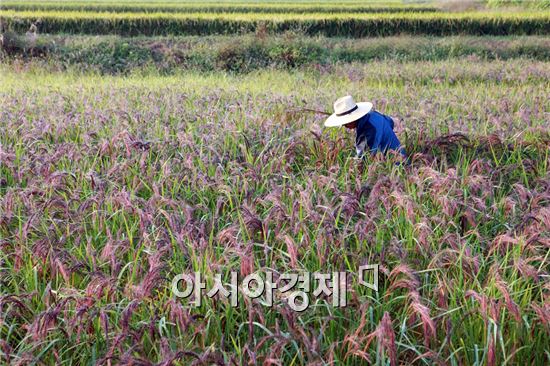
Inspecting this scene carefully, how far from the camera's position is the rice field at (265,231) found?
7.12 feet

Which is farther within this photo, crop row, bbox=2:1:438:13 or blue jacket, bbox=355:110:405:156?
crop row, bbox=2:1:438:13

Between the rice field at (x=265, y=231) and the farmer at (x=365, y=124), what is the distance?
6.5 inches

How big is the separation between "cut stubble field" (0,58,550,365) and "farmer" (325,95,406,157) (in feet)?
0.61

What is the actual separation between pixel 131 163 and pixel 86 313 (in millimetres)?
1741

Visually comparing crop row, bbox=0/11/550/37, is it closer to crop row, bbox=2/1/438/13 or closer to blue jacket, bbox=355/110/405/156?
crop row, bbox=2/1/438/13

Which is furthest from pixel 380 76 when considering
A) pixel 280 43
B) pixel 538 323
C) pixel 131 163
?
A: pixel 538 323

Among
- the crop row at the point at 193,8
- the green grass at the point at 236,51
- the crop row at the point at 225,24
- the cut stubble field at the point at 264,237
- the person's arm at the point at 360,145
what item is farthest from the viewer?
the crop row at the point at 193,8

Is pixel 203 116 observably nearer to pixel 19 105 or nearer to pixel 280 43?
pixel 19 105

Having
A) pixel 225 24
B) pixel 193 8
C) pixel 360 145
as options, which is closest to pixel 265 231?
pixel 360 145

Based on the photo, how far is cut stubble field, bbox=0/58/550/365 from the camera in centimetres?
216

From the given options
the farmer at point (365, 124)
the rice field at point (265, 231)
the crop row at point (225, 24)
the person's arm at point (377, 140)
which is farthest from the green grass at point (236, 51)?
the person's arm at point (377, 140)

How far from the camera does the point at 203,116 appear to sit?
5.28 m


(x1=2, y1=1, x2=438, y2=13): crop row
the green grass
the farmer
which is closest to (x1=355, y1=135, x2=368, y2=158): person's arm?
the farmer

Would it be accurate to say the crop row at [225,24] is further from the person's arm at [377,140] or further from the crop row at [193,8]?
the person's arm at [377,140]
